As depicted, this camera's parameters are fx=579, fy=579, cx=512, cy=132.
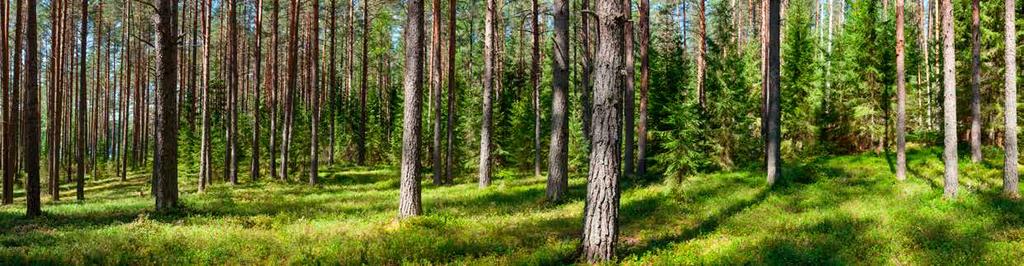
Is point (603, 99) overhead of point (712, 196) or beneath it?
overhead

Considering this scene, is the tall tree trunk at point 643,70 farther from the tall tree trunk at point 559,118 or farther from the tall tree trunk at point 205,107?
the tall tree trunk at point 205,107

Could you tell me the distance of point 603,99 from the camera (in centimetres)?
794

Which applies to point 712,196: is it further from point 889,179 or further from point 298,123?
point 298,123

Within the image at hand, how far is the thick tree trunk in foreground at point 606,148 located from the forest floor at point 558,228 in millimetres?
505

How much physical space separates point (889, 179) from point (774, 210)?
799cm

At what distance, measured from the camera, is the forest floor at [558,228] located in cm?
841

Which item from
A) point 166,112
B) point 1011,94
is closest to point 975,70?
point 1011,94

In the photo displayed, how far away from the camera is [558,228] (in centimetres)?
1145

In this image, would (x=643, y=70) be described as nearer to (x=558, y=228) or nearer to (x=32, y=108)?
(x=558, y=228)

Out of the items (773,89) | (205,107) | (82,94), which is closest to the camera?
(773,89)

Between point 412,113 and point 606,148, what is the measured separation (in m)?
5.11

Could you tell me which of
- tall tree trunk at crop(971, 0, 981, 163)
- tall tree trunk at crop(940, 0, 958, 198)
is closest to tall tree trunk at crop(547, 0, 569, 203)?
tall tree trunk at crop(940, 0, 958, 198)

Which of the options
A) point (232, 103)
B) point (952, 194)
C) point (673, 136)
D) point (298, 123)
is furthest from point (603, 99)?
point (298, 123)

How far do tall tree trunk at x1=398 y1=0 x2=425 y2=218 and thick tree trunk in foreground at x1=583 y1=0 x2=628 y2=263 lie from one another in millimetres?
4842
